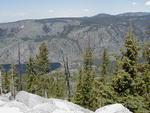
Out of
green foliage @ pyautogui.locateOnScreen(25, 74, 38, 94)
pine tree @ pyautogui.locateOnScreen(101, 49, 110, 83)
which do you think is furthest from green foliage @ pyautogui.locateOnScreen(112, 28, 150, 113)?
pine tree @ pyautogui.locateOnScreen(101, 49, 110, 83)

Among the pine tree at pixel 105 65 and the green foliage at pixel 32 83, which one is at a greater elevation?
the pine tree at pixel 105 65

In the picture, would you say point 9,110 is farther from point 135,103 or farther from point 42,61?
point 42,61

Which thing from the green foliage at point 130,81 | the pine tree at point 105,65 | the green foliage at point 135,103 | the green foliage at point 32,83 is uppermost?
the green foliage at point 130,81

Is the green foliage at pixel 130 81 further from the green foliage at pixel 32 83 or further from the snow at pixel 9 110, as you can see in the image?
the green foliage at pixel 32 83

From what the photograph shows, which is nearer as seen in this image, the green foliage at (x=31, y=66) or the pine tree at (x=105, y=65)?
the green foliage at (x=31, y=66)

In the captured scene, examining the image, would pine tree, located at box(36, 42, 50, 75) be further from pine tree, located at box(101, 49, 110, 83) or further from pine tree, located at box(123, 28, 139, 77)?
pine tree, located at box(123, 28, 139, 77)

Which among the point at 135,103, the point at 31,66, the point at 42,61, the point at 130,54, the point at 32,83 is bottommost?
the point at 32,83

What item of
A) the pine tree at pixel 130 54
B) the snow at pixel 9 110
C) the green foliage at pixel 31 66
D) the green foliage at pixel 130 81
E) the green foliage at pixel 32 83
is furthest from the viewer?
the green foliage at pixel 31 66

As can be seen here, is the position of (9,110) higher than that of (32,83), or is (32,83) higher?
(9,110)

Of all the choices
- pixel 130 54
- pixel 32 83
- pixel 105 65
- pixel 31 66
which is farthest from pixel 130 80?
pixel 31 66

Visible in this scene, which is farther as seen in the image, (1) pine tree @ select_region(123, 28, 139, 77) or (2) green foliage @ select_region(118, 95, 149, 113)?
(1) pine tree @ select_region(123, 28, 139, 77)

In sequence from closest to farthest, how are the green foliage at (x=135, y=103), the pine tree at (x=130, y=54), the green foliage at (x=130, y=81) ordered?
the green foliage at (x=135, y=103) < the green foliage at (x=130, y=81) < the pine tree at (x=130, y=54)

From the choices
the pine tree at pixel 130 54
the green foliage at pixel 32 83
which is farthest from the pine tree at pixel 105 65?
the pine tree at pixel 130 54

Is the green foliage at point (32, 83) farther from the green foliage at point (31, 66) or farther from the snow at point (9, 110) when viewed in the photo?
the snow at point (9, 110)
